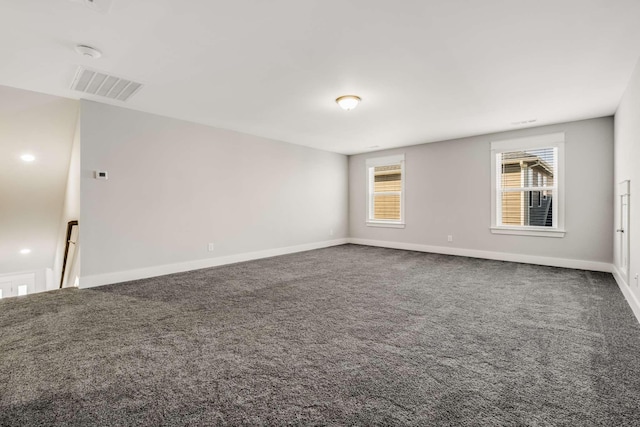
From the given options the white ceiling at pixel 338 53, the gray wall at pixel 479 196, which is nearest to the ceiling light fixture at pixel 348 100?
the white ceiling at pixel 338 53

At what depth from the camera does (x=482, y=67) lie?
2969 mm

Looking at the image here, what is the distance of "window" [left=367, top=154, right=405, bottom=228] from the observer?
7004 mm

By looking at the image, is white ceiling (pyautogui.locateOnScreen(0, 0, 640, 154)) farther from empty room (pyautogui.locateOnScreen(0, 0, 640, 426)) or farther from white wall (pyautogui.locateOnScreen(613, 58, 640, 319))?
white wall (pyautogui.locateOnScreen(613, 58, 640, 319))

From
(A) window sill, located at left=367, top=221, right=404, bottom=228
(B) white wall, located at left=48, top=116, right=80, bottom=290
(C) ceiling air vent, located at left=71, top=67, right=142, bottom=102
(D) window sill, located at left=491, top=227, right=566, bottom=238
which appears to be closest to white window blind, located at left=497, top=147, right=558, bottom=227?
(D) window sill, located at left=491, top=227, right=566, bottom=238

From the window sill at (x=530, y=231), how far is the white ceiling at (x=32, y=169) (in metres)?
6.90

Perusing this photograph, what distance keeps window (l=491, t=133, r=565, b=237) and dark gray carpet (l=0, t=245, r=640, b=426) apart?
5.04 ft

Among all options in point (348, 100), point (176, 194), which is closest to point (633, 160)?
point (348, 100)

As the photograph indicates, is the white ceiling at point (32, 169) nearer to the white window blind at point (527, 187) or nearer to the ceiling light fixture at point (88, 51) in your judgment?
the ceiling light fixture at point (88, 51)

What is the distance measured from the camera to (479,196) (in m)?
5.78

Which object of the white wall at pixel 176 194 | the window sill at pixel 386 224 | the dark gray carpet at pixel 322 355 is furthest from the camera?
the window sill at pixel 386 224

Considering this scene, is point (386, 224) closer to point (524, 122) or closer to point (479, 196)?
point (479, 196)

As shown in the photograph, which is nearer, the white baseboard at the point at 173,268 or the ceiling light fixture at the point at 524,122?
the white baseboard at the point at 173,268

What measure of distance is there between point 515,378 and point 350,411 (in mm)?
1052

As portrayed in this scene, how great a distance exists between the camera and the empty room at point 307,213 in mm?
1752
